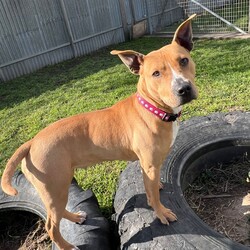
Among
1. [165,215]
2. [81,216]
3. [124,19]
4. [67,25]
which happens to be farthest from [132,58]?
[124,19]

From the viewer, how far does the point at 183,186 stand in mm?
3295

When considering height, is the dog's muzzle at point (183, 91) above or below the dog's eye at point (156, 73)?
below

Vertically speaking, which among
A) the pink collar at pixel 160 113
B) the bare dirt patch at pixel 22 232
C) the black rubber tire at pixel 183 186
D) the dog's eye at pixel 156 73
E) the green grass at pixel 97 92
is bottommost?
the bare dirt patch at pixel 22 232

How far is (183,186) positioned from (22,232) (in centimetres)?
199

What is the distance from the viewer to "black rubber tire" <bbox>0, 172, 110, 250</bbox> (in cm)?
283

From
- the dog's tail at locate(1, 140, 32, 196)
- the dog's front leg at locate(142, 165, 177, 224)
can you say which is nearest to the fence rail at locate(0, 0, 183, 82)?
the dog's tail at locate(1, 140, 32, 196)

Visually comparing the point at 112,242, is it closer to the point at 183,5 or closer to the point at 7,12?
the point at 7,12

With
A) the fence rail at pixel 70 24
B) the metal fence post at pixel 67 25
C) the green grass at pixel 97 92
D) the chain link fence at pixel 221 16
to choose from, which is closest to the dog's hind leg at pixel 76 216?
the green grass at pixel 97 92

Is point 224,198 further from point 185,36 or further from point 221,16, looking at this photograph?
point 221,16

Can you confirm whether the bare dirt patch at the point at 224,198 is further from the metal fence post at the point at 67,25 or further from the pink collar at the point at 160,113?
the metal fence post at the point at 67,25

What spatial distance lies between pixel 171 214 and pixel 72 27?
8.17 meters

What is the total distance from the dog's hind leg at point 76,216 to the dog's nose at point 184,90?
1.58 metres

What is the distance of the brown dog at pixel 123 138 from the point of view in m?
2.57

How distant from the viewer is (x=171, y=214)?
2719mm
